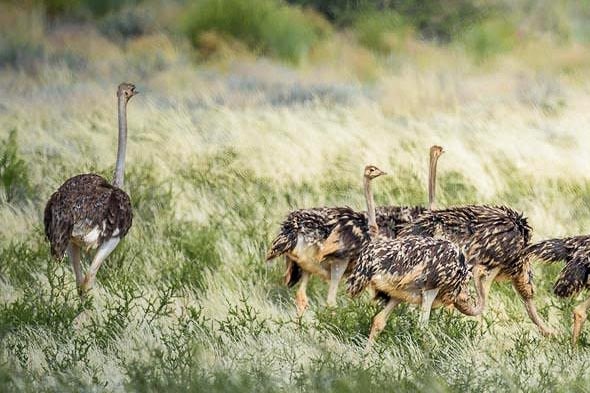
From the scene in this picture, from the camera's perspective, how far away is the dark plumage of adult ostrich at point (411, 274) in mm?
8539

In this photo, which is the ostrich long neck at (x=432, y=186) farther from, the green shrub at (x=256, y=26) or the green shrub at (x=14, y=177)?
the green shrub at (x=256, y=26)

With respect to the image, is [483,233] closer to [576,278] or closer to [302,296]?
[576,278]

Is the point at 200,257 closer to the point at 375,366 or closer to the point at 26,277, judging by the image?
the point at 26,277

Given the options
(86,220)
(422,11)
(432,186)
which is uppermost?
(432,186)

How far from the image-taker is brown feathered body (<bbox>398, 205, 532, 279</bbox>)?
31.3 ft

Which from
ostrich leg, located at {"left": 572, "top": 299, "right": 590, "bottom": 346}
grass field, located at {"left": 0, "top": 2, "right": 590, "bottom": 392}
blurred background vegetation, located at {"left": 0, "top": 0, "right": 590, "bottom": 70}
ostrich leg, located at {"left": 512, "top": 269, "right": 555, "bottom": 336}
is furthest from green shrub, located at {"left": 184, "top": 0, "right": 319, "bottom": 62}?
ostrich leg, located at {"left": 572, "top": 299, "right": 590, "bottom": 346}

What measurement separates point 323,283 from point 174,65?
1459 centimetres

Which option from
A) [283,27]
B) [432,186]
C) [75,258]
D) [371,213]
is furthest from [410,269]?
[283,27]

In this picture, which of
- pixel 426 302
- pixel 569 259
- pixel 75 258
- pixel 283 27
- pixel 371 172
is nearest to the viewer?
pixel 426 302

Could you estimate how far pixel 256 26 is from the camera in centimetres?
2814

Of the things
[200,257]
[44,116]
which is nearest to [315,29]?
[44,116]

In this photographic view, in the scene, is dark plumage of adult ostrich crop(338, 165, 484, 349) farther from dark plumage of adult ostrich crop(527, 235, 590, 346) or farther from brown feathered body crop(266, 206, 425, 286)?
brown feathered body crop(266, 206, 425, 286)

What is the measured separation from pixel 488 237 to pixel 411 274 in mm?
1177

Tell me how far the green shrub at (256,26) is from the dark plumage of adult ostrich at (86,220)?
1724 cm
